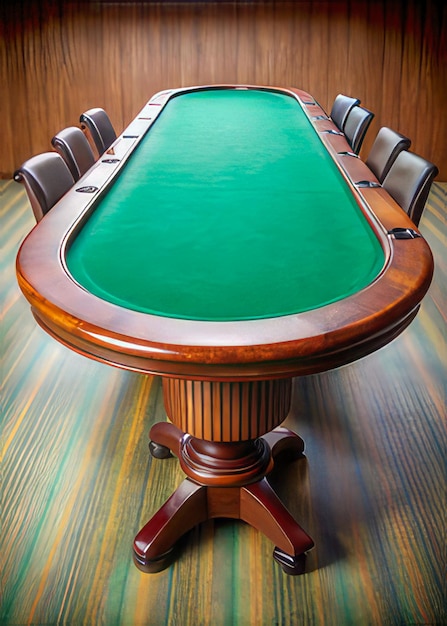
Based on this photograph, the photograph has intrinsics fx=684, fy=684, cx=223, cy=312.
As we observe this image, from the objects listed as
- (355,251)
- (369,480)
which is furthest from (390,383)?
(355,251)

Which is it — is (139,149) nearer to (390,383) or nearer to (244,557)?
(390,383)

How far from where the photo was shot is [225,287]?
1.30 meters

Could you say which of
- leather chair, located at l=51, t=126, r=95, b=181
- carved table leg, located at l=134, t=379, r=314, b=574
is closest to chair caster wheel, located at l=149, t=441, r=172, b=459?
carved table leg, located at l=134, t=379, r=314, b=574

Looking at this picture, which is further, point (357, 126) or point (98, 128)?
point (98, 128)

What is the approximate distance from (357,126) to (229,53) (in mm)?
2050

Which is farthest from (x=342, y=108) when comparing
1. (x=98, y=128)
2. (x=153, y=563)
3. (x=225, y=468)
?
(x=153, y=563)

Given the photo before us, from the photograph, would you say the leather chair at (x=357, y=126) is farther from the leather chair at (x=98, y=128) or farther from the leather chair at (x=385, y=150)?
the leather chair at (x=98, y=128)

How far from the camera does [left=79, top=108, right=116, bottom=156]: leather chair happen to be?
311cm

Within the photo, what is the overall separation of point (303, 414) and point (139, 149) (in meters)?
1.09

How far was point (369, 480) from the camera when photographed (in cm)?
194

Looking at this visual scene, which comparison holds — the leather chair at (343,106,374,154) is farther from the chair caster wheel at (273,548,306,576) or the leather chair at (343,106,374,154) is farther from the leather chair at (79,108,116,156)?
the chair caster wheel at (273,548,306,576)

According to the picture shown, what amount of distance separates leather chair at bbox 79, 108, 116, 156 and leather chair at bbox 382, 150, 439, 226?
1498 mm

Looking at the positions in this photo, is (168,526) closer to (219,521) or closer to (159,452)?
(219,521)

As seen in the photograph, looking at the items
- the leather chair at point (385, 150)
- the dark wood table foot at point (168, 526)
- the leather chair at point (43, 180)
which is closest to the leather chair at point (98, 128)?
the leather chair at point (43, 180)
